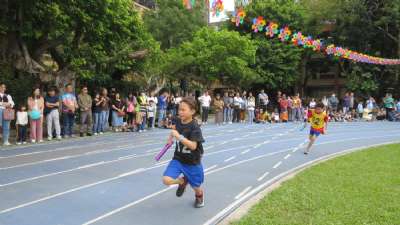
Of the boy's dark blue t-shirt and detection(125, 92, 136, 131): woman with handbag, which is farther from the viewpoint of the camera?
detection(125, 92, 136, 131): woman with handbag

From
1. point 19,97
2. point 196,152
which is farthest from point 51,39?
point 196,152

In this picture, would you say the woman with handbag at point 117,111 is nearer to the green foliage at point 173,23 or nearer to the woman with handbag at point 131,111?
the woman with handbag at point 131,111

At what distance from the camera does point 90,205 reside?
21.1 ft

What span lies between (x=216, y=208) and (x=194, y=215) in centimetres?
49

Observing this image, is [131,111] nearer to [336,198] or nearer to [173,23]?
[336,198]

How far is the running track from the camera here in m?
6.04

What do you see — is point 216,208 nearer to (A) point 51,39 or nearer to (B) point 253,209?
(B) point 253,209

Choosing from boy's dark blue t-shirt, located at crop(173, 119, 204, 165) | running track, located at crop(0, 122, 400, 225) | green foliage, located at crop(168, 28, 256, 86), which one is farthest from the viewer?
green foliage, located at crop(168, 28, 256, 86)

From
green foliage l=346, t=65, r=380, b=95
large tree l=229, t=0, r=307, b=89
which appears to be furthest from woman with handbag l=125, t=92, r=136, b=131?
green foliage l=346, t=65, r=380, b=95

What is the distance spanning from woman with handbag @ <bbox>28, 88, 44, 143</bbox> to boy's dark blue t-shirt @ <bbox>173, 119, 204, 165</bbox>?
29.7ft

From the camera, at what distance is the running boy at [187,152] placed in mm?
6105

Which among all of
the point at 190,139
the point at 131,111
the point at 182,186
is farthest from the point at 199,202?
the point at 131,111

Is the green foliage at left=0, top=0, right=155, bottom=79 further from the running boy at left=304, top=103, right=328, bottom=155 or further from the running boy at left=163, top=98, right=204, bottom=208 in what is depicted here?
the running boy at left=163, top=98, right=204, bottom=208

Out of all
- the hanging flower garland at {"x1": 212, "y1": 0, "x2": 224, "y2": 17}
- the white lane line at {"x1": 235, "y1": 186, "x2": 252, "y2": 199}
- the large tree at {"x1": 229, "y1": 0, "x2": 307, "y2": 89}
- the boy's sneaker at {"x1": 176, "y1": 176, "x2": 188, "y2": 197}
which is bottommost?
the white lane line at {"x1": 235, "y1": 186, "x2": 252, "y2": 199}
